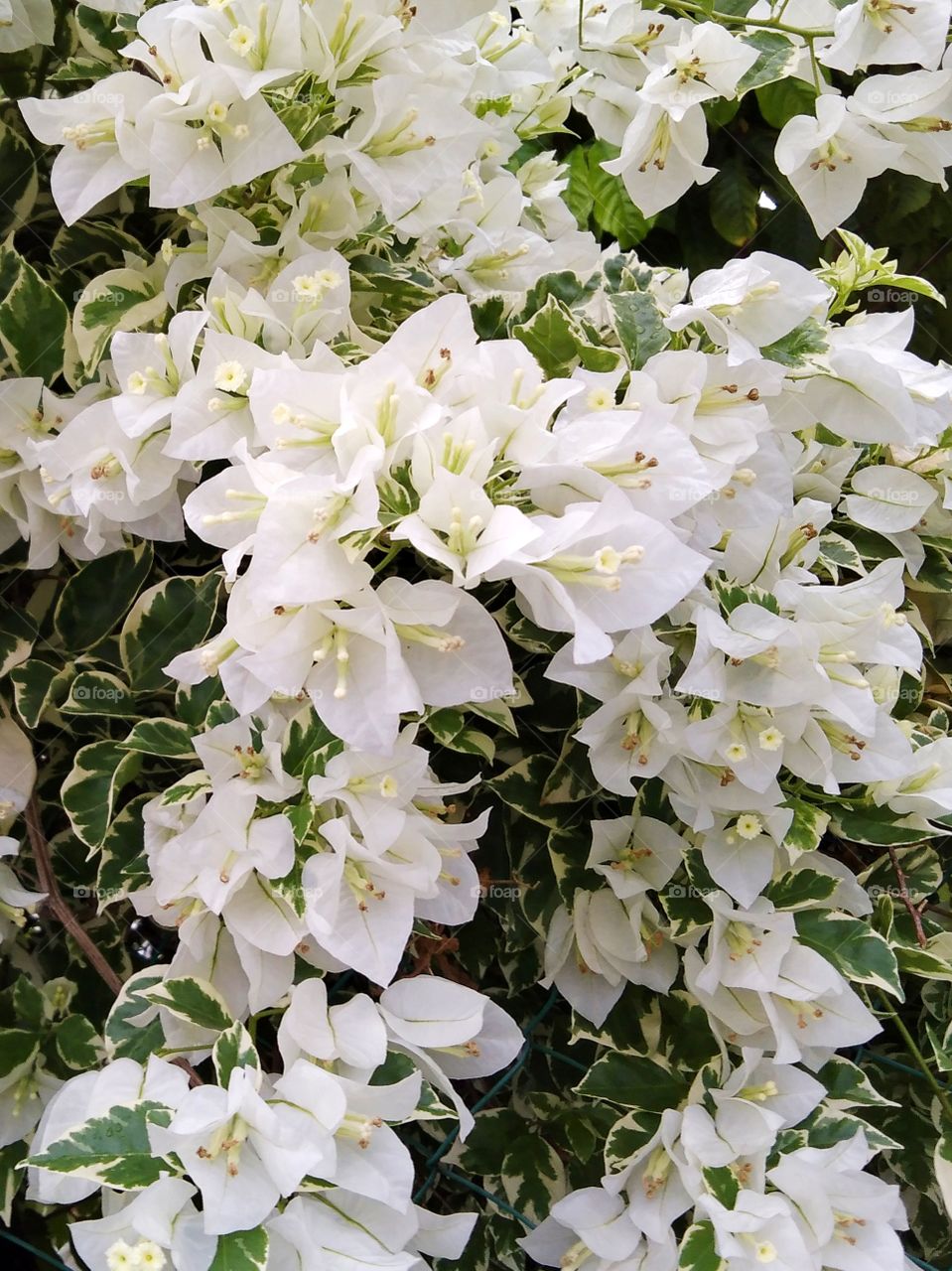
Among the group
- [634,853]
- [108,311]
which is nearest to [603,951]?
[634,853]

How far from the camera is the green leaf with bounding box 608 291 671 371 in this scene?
0.67 metres

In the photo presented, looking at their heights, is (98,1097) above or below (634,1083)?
above

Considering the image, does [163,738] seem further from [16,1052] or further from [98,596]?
[16,1052]

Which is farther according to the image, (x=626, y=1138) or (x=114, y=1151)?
(x=626, y=1138)

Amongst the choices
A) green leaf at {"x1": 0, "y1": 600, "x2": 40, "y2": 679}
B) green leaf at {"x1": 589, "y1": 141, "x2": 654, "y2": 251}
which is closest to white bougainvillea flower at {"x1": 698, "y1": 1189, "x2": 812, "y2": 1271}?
green leaf at {"x1": 0, "y1": 600, "x2": 40, "y2": 679}

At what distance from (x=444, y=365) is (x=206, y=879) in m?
0.30

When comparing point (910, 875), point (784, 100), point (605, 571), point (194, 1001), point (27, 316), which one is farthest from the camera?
point (784, 100)

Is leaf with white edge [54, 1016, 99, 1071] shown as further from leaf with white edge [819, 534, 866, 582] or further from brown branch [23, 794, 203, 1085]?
leaf with white edge [819, 534, 866, 582]

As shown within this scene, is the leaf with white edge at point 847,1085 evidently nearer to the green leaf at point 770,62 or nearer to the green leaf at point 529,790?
the green leaf at point 529,790

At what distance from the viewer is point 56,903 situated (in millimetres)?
748

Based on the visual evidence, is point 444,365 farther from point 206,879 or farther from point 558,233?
point 558,233

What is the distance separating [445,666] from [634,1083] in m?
0.36

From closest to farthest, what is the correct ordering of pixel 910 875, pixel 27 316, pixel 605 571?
pixel 605 571 < pixel 27 316 < pixel 910 875

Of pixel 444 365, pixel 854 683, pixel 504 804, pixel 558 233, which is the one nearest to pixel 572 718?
pixel 504 804
